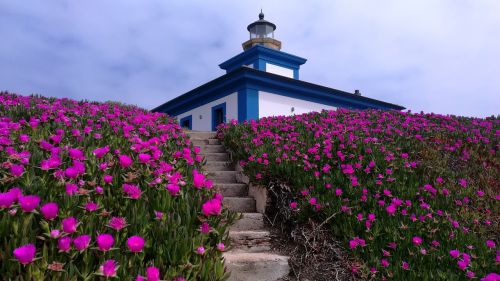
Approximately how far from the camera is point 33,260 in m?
1.87

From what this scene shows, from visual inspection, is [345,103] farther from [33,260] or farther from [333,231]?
[33,260]

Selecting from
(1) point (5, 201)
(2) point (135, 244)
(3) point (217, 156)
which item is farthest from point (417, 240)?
(3) point (217, 156)

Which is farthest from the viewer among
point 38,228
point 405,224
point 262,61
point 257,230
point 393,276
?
point 262,61

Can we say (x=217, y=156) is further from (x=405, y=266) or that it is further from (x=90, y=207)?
(x=90, y=207)

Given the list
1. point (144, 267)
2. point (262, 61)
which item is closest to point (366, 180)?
point (144, 267)

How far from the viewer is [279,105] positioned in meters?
19.4

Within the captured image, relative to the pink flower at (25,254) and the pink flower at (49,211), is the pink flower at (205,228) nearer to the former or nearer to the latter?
the pink flower at (49,211)

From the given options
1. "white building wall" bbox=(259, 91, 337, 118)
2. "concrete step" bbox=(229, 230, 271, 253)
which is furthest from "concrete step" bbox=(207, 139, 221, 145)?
"white building wall" bbox=(259, 91, 337, 118)

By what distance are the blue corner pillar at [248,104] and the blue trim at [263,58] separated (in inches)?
213

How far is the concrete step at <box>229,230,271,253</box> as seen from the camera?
15.2 feet

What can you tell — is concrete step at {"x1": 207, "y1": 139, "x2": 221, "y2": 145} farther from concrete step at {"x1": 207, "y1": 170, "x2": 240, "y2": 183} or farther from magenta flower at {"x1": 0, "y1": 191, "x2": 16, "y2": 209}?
magenta flower at {"x1": 0, "y1": 191, "x2": 16, "y2": 209}

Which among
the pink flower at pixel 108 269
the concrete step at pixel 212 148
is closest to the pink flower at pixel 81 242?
the pink flower at pixel 108 269

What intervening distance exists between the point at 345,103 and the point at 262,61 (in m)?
6.13

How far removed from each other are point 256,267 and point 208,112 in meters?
17.8
